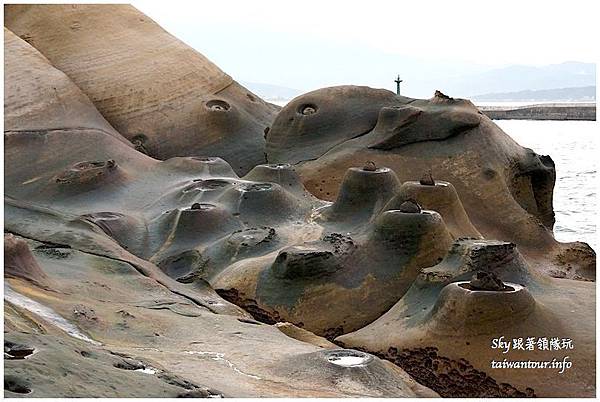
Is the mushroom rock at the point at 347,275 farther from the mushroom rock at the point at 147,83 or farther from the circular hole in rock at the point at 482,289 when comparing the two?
the mushroom rock at the point at 147,83

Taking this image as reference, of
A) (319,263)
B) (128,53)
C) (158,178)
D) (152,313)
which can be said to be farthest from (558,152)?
(152,313)

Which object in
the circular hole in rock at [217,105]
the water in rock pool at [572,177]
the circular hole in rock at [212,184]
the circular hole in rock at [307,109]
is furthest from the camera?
the water in rock pool at [572,177]

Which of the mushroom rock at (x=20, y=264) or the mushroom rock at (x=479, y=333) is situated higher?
the mushroom rock at (x=20, y=264)

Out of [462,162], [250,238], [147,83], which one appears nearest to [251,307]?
[250,238]

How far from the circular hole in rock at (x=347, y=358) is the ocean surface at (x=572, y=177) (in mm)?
3974

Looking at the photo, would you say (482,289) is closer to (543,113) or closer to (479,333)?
(479,333)

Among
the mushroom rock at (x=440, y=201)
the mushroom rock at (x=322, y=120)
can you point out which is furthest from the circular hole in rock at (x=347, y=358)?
the mushroom rock at (x=322, y=120)

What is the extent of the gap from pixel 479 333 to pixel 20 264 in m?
2.67

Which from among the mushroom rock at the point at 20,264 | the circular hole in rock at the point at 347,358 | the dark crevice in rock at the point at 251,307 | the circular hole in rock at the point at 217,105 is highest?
the circular hole in rock at the point at 217,105

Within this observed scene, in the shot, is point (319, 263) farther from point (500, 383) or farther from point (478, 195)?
point (478, 195)

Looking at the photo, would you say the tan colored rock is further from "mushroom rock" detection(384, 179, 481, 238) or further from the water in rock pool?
the water in rock pool

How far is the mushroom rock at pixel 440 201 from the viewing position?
6941mm

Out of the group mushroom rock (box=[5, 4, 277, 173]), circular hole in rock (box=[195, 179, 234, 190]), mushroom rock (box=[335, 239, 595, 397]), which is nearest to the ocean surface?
mushroom rock (box=[335, 239, 595, 397])

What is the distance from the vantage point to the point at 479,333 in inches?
205
